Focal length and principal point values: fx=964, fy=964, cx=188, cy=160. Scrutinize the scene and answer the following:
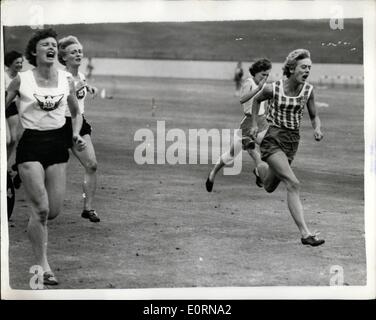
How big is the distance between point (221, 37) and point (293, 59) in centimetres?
79

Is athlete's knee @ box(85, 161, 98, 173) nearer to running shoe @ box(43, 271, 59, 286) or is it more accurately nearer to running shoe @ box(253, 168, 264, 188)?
running shoe @ box(43, 271, 59, 286)

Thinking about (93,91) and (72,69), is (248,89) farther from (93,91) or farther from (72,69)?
(72,69)

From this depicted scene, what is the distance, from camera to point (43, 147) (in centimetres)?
785

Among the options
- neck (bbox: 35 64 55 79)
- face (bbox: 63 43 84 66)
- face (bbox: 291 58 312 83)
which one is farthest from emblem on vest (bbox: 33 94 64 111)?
face (bbox: 291 58 312 83)

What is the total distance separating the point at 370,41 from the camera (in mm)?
8617

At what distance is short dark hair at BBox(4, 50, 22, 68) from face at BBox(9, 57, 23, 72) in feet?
0.11

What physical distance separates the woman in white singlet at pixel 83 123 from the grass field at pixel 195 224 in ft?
0.23

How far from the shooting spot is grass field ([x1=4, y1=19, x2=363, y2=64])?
28.3 ft

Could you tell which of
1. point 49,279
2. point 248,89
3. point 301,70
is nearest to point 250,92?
point 248,89

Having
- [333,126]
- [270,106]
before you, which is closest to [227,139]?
[270,106]

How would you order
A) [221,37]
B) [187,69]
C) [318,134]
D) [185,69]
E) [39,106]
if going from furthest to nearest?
[187,69] → [185,69] → [221,37] → [318,134] → [39,106]

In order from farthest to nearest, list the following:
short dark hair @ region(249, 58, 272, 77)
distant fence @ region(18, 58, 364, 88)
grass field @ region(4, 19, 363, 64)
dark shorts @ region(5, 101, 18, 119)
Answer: distant fence @ region(18, 58, 364, 88)
short dark hair @ region(249, 58, 272, 77)
grass field @ region(4, 19, 363, 64)
dark shorts @ region(5, 101, 18, 119)
